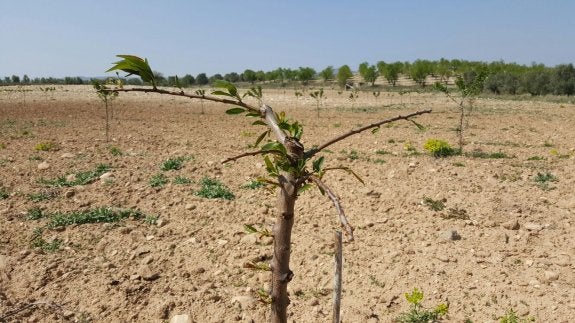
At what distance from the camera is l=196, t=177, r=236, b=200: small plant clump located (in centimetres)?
698

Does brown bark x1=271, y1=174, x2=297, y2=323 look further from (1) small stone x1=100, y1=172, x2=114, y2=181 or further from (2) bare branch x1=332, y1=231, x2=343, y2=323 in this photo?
(1) small stone x1=100, y1=172, x2=114, y2=181

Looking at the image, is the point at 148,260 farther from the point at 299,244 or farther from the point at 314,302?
the point at 314,302

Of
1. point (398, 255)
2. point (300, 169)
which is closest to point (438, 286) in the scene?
point (398, 255)

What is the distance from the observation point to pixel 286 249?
1.59 meters

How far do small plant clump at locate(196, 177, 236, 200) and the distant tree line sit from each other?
1946 mm

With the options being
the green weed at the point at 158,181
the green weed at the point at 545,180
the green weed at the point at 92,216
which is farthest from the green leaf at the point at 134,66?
the green weed at the point at 545,180

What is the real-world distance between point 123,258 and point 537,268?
4.84m

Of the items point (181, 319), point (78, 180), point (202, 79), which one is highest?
point (202, 79)

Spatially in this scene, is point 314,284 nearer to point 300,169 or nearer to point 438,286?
point 438,286

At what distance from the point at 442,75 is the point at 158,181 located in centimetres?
7270

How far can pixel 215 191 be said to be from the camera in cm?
711

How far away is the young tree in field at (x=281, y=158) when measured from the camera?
120 centimetres

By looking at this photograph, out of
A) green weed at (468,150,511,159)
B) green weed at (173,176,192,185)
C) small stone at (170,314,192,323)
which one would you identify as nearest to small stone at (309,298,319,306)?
small stone at (170,314,192,323)

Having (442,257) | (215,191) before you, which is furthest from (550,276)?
(215,191)
